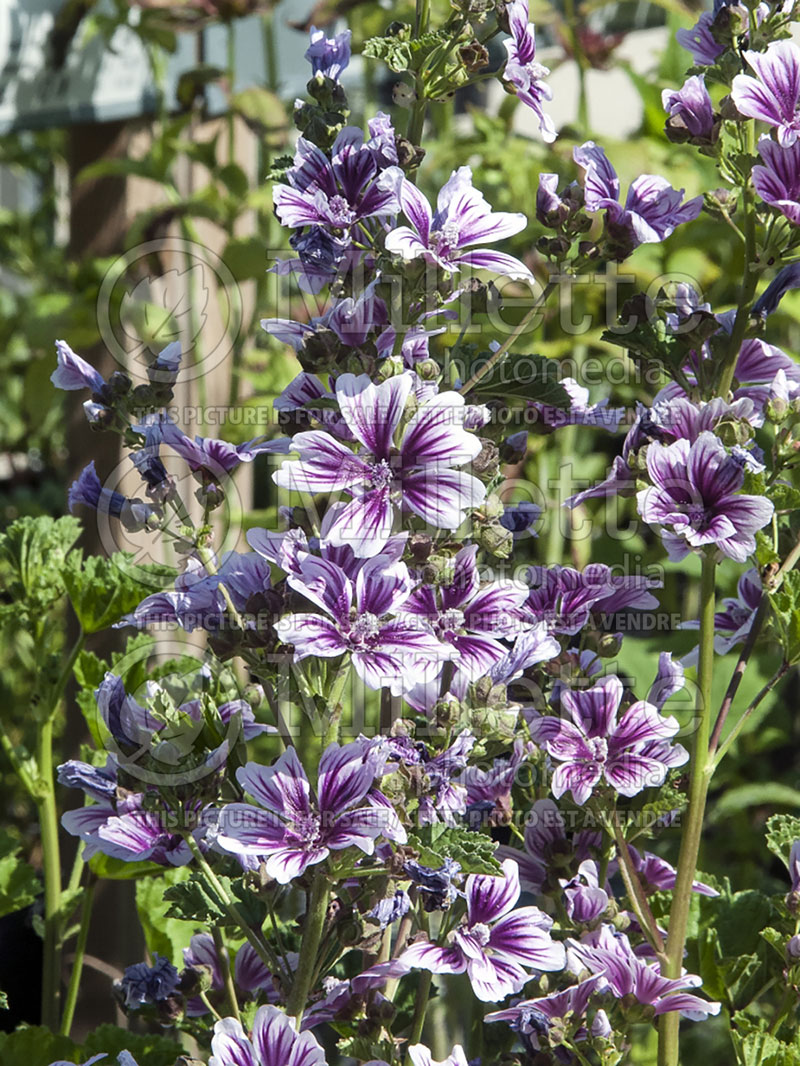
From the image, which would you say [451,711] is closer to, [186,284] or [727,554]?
[727,554]

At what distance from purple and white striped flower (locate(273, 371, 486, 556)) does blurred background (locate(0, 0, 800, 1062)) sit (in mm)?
738

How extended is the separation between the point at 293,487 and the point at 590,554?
1.16m

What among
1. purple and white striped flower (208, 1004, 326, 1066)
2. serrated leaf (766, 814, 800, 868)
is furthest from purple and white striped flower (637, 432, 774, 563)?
purple and white striped flower (208, 1004, 326, 1066)

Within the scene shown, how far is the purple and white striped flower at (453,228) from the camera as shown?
2.15 feet

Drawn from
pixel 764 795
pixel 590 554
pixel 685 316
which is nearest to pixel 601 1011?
pixel 685 316

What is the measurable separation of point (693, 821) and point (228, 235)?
118 cm

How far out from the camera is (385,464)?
2.10 ft

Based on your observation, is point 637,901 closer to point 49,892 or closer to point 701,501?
point 701,501

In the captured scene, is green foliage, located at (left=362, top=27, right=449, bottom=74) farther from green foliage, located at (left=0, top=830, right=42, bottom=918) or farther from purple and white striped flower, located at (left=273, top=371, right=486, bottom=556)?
green foliage, located at (left=0, top=830, right=42, bottom=918)

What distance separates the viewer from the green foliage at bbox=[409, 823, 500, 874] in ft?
2.05

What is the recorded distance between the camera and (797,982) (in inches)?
29.5

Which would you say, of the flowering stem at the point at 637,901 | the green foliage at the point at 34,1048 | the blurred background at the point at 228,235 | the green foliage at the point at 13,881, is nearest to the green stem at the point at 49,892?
the green foliage at the point at 13,881

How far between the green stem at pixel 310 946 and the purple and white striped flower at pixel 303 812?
1.1 inches

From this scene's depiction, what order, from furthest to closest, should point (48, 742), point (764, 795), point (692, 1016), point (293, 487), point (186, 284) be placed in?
point (186, 284) < point (764, 795) < point (48, 742) < point (692, 1016) < point (293, 487)
